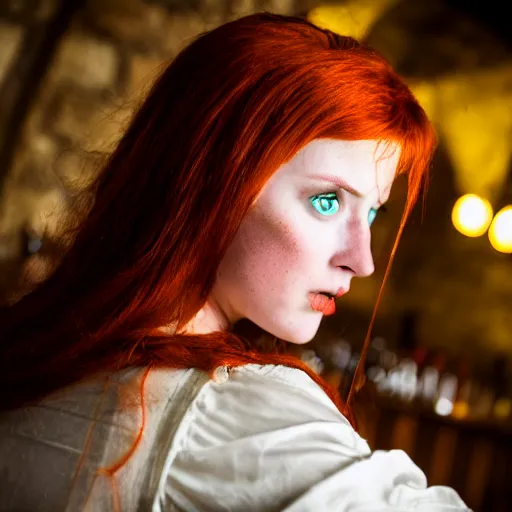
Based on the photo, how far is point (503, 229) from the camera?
271 cm

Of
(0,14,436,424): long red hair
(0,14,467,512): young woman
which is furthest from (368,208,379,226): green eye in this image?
(0,14,436,424): long red hair

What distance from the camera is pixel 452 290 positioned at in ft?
13.2

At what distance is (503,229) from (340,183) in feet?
6.85

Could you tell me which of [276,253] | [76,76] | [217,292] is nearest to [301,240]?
[276,253]

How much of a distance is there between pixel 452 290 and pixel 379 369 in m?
0.87

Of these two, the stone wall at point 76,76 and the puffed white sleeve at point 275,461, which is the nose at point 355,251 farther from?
the stone wall at point 76,76

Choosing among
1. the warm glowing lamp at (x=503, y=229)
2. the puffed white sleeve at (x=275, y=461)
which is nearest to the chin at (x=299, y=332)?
the puffed white sleeve at (x=275, y=461)

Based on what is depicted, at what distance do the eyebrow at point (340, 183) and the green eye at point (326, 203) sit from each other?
2 centimetres

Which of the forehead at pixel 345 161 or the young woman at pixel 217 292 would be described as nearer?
the young woman at pixel 217 292

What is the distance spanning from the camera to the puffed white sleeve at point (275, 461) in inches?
25.3

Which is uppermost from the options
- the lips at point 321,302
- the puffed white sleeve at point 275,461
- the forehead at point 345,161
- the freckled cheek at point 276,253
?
the forehead at point 345,161

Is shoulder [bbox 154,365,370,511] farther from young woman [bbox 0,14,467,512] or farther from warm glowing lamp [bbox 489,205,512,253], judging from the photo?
warm glowing lamp [bbox 489,205,512,253]

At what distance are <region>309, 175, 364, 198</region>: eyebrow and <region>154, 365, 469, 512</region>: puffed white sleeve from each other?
0.89 ft

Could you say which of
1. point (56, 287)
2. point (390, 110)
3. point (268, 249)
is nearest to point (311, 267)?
point (268, 249)
